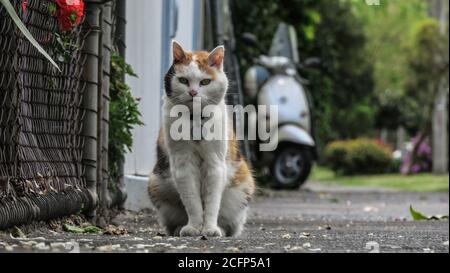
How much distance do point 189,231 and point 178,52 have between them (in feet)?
3.16

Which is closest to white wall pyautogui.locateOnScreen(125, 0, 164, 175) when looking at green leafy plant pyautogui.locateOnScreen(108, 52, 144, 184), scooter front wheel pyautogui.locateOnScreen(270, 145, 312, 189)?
green leafy plant pyautogui.locateOnScreen(108, 52, 144, 184)

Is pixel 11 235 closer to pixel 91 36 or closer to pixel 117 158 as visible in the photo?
pixel 91 36

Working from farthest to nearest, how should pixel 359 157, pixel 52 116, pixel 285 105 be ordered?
pixel 359 157 < pixel 285 105 < pixel 52 116

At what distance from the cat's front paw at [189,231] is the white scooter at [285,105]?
10914 millimetres

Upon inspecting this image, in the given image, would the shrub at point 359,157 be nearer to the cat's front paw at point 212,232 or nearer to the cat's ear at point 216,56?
the cat's ear at point 216,56

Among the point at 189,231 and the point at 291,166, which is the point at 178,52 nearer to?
the point at 189,231

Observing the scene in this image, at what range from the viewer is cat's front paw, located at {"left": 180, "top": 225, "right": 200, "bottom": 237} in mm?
5816

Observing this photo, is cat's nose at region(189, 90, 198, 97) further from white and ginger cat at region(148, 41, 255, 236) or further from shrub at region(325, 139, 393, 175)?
shrub at region(325, 139, 393, 175)

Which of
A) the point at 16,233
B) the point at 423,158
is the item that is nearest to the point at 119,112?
the point at 16,233

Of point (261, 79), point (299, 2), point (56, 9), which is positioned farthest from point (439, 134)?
point (56, 9)

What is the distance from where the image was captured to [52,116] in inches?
229

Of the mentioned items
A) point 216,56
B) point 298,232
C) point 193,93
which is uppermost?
point 216,56

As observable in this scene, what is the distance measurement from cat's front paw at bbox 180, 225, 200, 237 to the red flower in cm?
122
